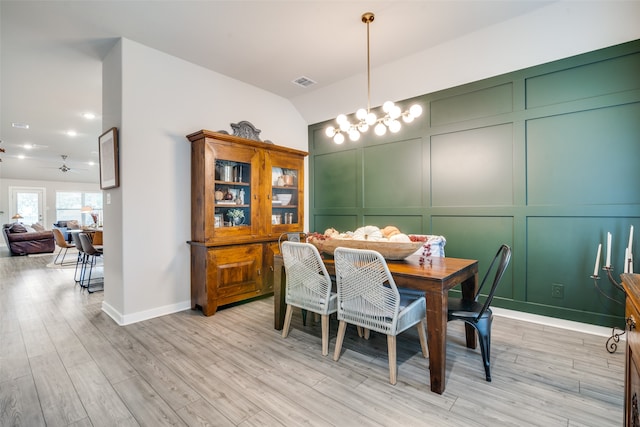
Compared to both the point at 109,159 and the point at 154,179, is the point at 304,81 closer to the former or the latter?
the point at 154,179

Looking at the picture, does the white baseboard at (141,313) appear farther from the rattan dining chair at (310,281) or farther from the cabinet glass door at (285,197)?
the rattan dining chair at (310,281)

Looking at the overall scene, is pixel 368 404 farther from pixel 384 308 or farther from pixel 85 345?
pixel 85 345

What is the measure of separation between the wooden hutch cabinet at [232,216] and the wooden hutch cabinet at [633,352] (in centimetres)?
314

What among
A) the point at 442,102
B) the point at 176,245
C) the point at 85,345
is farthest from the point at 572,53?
the point at 85,345

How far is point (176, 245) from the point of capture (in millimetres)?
3365

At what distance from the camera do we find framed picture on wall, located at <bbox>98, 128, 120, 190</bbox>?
301cm

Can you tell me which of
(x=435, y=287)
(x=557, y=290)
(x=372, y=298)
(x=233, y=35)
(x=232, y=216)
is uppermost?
(x=233, y=35)

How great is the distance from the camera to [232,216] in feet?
11.7

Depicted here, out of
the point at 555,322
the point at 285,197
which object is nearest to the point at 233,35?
the point at 285,197

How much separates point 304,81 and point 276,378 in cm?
368

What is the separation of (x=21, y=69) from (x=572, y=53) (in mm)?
6148

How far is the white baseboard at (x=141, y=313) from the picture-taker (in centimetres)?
297

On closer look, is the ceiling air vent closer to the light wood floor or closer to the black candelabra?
the light wood floor

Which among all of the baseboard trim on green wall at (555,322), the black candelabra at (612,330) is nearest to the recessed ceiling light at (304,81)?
the baseboard trim on green wall at (555,322)
